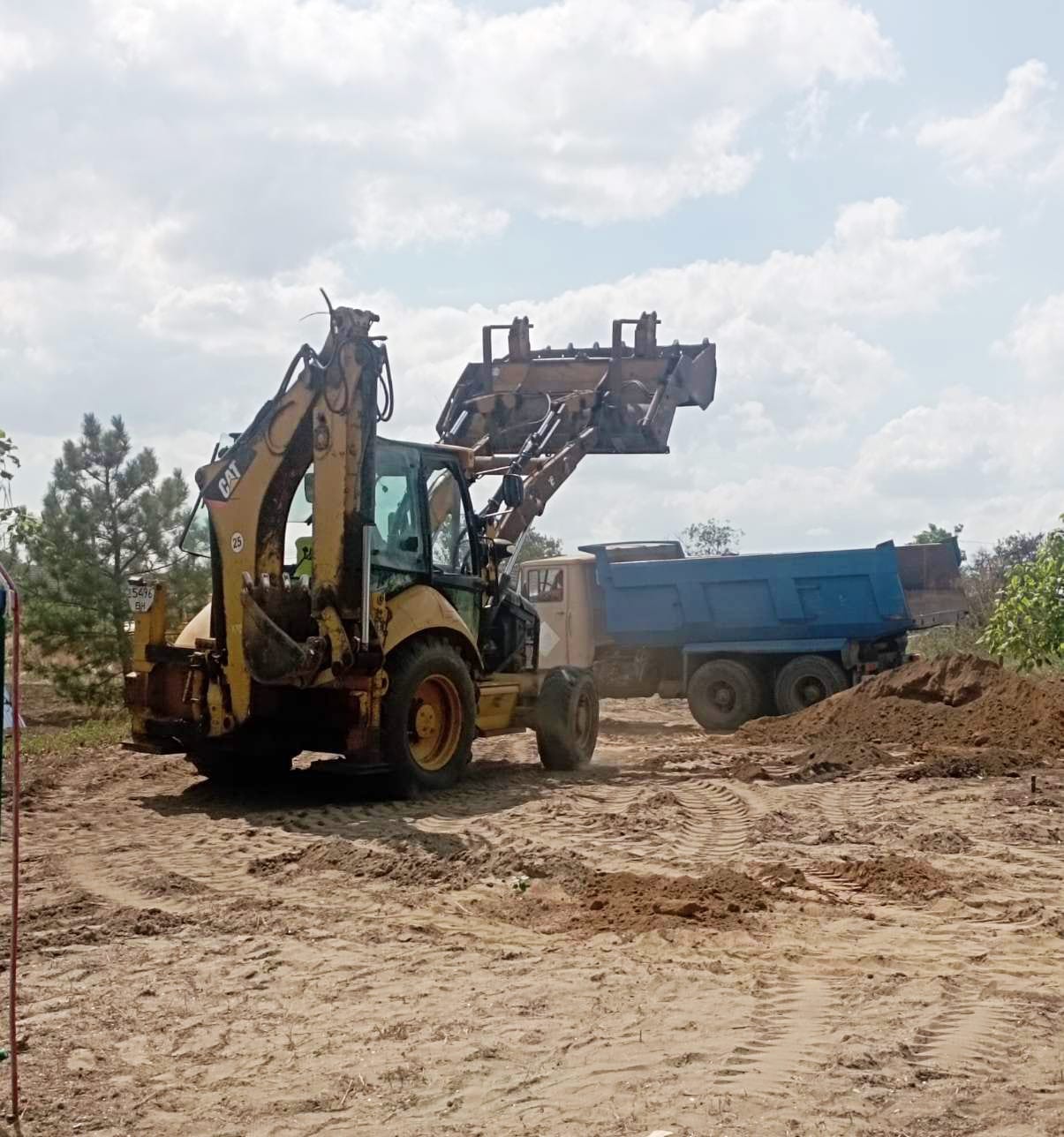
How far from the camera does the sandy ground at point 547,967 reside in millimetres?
4461

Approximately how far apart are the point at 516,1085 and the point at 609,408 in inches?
559

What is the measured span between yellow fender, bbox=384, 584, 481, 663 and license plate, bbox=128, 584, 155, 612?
188 centimetres

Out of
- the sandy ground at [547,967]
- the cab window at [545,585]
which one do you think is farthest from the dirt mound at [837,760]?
the cab window at [545,585]

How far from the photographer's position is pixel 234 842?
941 centimetres

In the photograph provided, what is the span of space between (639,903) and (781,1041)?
2.27 m

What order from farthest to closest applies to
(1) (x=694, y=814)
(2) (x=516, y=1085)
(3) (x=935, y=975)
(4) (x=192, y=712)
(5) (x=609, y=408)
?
(5) (x=609, y=408), (4) (x=192, y=712), (1) (x=694, y=814), (3) (x=935, y=975), (2) (x=516, y=1085)

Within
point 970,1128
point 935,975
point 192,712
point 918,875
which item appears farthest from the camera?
point 192,712

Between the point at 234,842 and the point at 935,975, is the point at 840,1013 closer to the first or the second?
the point at 935,975

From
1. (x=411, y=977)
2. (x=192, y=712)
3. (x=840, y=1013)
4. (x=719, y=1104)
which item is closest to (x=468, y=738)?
(x=192, y=712)

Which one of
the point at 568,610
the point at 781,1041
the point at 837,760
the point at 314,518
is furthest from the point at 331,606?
the point at 568,610

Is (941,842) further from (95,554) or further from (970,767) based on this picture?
(95,554)

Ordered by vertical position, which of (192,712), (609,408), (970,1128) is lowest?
(970,1128)

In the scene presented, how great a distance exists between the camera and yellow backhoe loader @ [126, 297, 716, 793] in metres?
10.8

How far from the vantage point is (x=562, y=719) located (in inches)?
521
